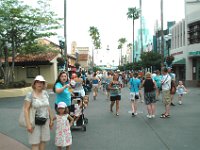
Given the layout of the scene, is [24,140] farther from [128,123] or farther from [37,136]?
[128,123]

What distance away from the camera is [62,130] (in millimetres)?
6141

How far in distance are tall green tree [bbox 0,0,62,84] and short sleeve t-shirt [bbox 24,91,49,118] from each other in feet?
54.2

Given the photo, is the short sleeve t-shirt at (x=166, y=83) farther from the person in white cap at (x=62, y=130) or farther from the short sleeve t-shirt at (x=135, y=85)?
the person in white cap at (x=62, y=130)

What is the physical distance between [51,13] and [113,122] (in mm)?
15129

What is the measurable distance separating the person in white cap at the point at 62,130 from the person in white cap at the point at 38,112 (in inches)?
31.1

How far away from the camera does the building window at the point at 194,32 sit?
30.8 meters

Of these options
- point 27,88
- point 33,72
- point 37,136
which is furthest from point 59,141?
point 33,72

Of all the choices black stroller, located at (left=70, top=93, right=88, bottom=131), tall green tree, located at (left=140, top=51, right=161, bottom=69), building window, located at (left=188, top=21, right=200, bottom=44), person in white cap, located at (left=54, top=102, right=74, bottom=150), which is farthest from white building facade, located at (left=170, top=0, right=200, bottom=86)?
person in white cap, located at (left=54, top=102, right=74, bottom=150)

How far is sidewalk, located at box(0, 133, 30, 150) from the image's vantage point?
273 inches

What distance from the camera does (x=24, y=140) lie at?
7688 mm

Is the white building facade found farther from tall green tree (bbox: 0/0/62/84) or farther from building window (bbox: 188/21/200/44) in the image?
tall green tree (bbox: 0/0/62/84)

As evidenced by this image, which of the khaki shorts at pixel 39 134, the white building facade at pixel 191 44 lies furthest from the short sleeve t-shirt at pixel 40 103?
the white building facade at pixel 191 44

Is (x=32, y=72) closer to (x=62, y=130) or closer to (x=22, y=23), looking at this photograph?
(x=22, y=23)

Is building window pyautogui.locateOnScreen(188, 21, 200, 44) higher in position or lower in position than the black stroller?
higher
